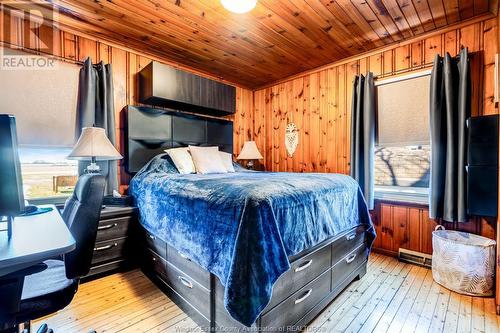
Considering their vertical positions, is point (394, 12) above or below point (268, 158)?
above

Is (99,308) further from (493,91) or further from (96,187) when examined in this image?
(493,91)

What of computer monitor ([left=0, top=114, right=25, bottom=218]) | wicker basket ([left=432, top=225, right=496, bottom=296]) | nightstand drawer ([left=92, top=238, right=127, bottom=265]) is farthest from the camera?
nightstand drawer ([left=92, top=238, right=127, bottom=265])

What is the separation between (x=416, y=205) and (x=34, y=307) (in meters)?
3.33

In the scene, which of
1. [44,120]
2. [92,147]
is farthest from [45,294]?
[44,120]

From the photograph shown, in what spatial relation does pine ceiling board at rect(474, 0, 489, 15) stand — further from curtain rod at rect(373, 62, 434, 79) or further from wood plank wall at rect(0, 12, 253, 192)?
wood plank wall at rect(0, 12, 253, 192)

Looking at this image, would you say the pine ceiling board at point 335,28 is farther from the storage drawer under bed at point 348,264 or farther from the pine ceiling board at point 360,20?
the storage drawer under bed at point 348,264

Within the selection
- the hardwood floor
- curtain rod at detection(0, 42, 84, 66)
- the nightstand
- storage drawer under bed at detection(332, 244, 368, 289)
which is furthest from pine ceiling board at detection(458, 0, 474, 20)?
curtain rod at detection(0, 42, 84, 66)

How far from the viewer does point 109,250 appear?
231 cm

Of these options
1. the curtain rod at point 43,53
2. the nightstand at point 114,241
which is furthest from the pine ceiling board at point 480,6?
the curtain rod at point 43,53

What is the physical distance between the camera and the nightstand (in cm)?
224

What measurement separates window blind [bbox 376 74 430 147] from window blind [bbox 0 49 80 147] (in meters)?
3.60

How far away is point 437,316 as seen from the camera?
1.72 metres

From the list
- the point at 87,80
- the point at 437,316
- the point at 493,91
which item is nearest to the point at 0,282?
the point at 87,80

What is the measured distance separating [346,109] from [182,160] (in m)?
2.33
